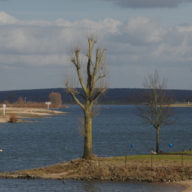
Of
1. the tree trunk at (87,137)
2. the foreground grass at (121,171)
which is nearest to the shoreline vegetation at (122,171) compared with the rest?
the foreground grass at (121,171)

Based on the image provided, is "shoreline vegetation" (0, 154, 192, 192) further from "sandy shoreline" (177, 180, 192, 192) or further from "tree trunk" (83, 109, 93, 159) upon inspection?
"tree trunk" (83, 109, 93, 159)

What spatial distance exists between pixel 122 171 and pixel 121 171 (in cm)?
7

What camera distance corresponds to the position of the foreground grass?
3900 cm

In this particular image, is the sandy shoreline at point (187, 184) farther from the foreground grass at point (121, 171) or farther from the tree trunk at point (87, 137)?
the tree trunk at point (87, 137)

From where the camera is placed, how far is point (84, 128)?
4603cm

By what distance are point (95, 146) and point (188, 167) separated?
38.9 meters

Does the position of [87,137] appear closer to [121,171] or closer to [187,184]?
[121,171]

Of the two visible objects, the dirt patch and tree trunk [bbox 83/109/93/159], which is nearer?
the dirt patch

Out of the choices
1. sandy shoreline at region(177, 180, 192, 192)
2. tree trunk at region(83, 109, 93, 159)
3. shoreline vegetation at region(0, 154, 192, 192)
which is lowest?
sandy shoreline at region(177, 180, 192, 192)

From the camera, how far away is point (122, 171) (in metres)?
40.1

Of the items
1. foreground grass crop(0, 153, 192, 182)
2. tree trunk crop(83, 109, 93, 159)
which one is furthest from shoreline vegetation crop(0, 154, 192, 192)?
tree trunk crop(83, 109, 93, 159)

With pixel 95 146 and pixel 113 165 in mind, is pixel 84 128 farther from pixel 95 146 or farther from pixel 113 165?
pixel 95 146

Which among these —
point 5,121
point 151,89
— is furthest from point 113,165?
point 5,121

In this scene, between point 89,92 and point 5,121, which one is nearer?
point 89,92
